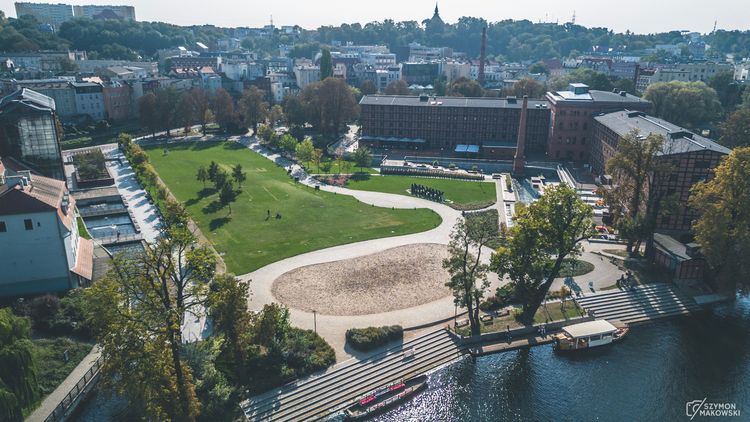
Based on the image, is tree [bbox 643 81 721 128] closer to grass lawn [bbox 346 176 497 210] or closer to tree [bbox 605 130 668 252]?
grass lawn [bbox 346 176 497 210]

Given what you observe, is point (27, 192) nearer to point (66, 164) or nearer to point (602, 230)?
point (66, 164)

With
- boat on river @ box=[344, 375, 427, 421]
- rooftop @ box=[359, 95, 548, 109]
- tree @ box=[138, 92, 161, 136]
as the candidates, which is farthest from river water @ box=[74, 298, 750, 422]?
tree @ box=[138, 92, 161, 136]

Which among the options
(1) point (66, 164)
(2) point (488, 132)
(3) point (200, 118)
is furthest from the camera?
(3) point (200, 118)

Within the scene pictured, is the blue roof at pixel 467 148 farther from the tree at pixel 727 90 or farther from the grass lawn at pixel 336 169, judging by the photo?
the tree at pixel 727 90

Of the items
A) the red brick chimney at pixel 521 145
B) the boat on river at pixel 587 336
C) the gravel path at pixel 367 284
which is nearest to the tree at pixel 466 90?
the red brick chimney at pixel 521 145

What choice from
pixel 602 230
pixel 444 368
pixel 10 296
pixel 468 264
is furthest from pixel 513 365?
pixel 10 296
